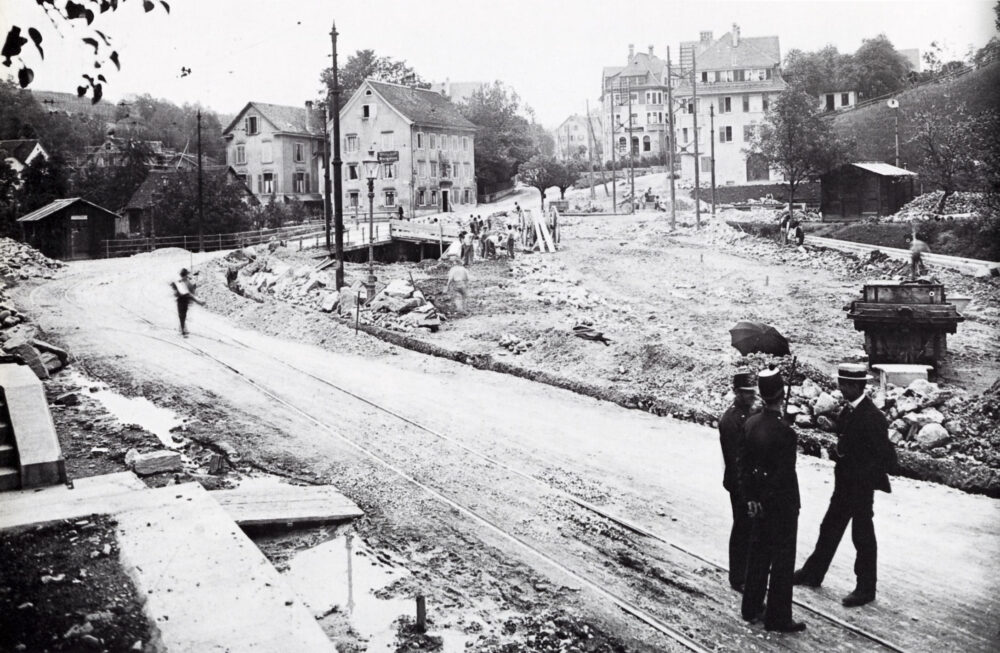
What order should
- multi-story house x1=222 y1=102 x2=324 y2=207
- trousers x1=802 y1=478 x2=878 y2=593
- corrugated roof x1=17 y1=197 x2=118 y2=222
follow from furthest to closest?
multi-story house x1=222 y1=102 x2=324 y2=207 < corrugated roof x1=17 y1=197 x2=118 y2=222 < trousers x1=802 y1=478 x2=878 y2=593

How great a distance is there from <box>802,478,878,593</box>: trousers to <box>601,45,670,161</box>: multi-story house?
167 feet

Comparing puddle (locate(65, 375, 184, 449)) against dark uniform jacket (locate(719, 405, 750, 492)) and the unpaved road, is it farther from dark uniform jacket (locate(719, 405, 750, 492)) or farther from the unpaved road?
dark uniform jacket (locate(719, 405, 750, 492))

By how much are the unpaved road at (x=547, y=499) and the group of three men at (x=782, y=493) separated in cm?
24

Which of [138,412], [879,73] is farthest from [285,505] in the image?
[879,73]

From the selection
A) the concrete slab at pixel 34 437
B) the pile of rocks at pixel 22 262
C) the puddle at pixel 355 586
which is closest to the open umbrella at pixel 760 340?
the puddle at pixel 355 586

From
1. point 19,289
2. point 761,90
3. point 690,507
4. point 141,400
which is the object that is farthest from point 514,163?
point 690,507

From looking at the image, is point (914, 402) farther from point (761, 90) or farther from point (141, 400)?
point (761, 90)

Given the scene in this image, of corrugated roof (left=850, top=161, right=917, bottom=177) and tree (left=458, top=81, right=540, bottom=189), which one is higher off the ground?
tree (left=458, top=81, right=540, bottom=189)

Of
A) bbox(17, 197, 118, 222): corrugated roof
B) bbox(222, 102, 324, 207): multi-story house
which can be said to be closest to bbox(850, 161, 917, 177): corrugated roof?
bbox(222, 102, 324, 207): multi-story house

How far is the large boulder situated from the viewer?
424 inches

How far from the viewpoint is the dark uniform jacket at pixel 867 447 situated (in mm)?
6863

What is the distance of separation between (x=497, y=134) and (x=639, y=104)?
12862mm

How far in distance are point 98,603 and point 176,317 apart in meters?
16.6

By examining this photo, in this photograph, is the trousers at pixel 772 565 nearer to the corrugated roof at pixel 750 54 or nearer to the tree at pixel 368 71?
the corrugated roof at pixel 750 54
